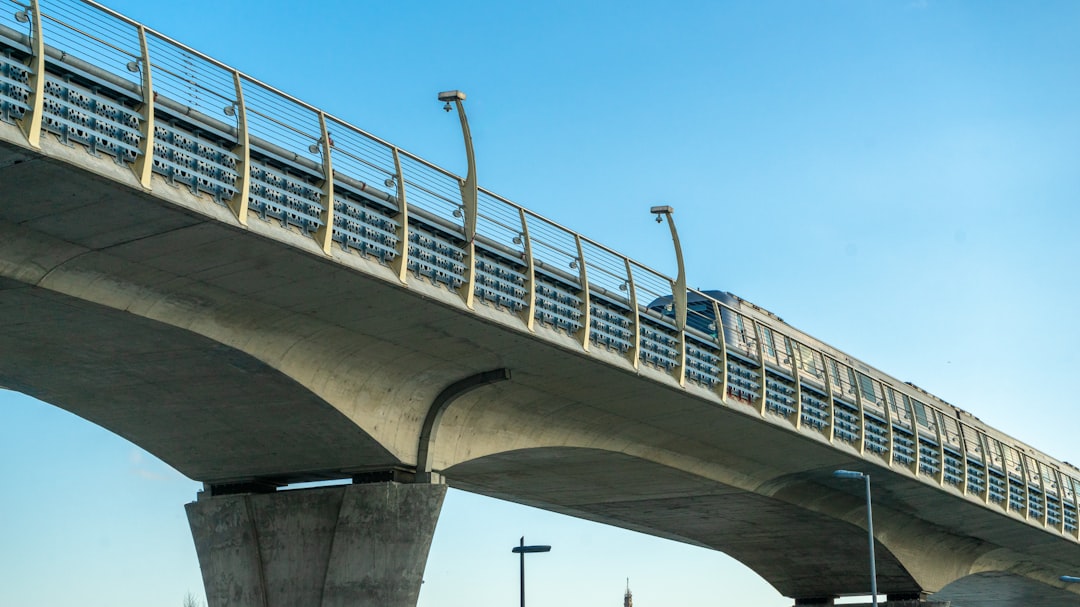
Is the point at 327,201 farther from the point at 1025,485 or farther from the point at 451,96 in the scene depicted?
the point at 1025,485

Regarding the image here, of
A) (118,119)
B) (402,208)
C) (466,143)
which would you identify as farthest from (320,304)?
(118,119)

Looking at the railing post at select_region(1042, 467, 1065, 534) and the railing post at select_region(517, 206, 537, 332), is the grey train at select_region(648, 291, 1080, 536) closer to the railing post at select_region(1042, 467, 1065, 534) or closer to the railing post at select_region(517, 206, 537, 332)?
the railing post at select_region(1042, 467, 1065, 534)

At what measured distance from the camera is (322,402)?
23.8 metres

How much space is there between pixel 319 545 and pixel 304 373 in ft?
15.3

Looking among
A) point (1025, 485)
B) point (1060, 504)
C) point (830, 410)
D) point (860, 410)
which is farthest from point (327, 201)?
point (1060, 504)

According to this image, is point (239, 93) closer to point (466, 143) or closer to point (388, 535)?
point (466, 143)

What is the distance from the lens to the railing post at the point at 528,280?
23.4 meters

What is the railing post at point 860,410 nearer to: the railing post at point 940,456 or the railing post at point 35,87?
the railing post at point 940,456

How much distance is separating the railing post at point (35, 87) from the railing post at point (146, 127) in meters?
1.40

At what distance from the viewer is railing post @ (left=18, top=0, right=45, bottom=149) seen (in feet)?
49.5

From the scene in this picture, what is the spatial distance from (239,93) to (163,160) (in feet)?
6.38

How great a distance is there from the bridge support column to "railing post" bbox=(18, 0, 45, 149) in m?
12.2

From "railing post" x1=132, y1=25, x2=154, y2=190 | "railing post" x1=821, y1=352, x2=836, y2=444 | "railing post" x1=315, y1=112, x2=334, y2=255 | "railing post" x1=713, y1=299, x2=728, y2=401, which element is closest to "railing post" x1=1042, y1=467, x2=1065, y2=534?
"railing post" x1=821, y1=352, x2=836, y2=444

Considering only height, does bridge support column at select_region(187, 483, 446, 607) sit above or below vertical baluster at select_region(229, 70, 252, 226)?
below
